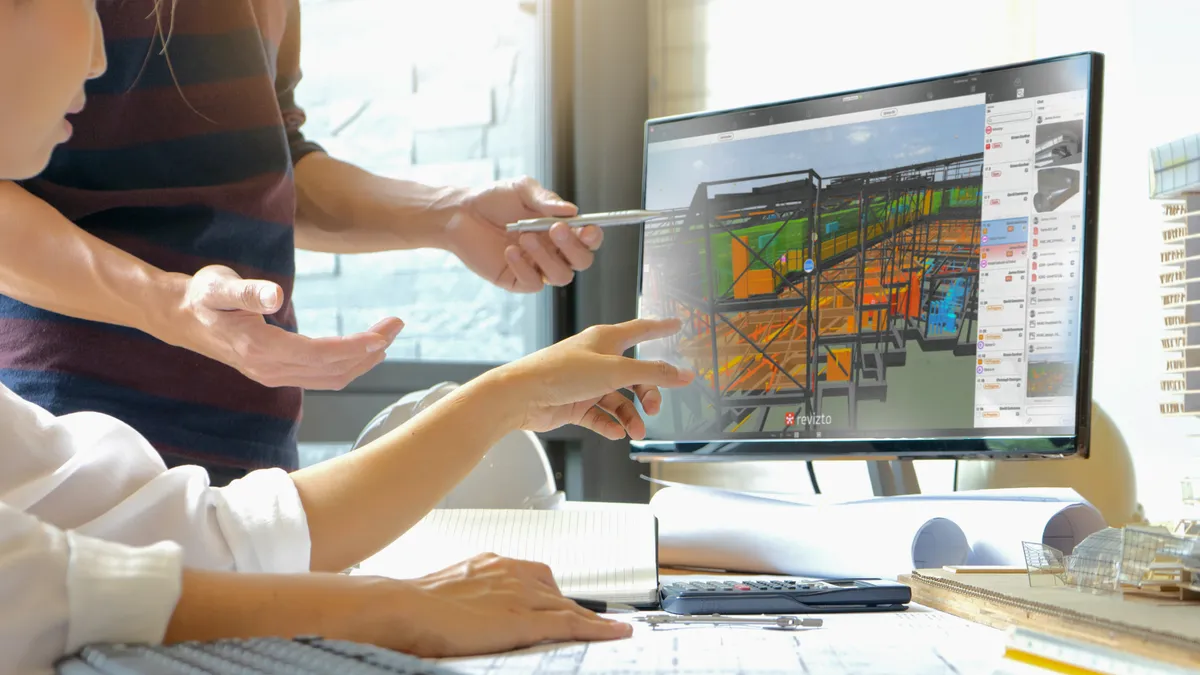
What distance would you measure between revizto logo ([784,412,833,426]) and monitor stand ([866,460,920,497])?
0.10m

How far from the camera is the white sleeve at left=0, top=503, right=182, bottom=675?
1.57 ft

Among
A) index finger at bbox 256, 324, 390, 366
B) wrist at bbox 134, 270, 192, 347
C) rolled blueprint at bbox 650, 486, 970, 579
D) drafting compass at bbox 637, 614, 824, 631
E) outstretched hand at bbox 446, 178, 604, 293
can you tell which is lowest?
rolled blueprint at bbox 650, 486, 970, 579

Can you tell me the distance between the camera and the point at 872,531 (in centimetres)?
95

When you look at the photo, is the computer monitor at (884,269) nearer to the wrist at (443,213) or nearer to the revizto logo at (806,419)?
the revizto logo at (806,419)

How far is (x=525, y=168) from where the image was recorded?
172 centimetres

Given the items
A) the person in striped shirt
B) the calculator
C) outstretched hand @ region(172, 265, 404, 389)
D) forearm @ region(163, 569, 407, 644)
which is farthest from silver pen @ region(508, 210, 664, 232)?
forearm @ region(163, 569, 407, 644)

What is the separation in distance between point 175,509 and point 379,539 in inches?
5.6

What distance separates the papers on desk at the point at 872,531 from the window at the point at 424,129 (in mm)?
664

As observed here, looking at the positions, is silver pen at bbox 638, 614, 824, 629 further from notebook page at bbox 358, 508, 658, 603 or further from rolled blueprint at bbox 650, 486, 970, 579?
rolled blueprint at bbox 650, 486, 970, 579

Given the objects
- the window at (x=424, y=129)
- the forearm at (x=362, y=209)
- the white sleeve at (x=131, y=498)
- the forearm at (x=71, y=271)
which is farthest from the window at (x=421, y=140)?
the white sleeve at (x=131, y=498)

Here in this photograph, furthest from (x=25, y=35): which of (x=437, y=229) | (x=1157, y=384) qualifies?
(x=1157, y=384)

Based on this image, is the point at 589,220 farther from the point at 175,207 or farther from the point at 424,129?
the point at 424,129

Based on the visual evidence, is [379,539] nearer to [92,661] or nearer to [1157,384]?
[92,661]

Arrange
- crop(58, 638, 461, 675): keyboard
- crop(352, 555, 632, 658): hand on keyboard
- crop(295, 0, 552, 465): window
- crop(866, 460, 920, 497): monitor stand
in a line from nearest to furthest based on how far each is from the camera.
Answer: crop(58, 638, 461, 675): keyboard, crop(352, 555, 632, 658): hand on keyboard, crop(866, 460, 920, 497): monitor stand, crop(295, 0, 552, 465): window
